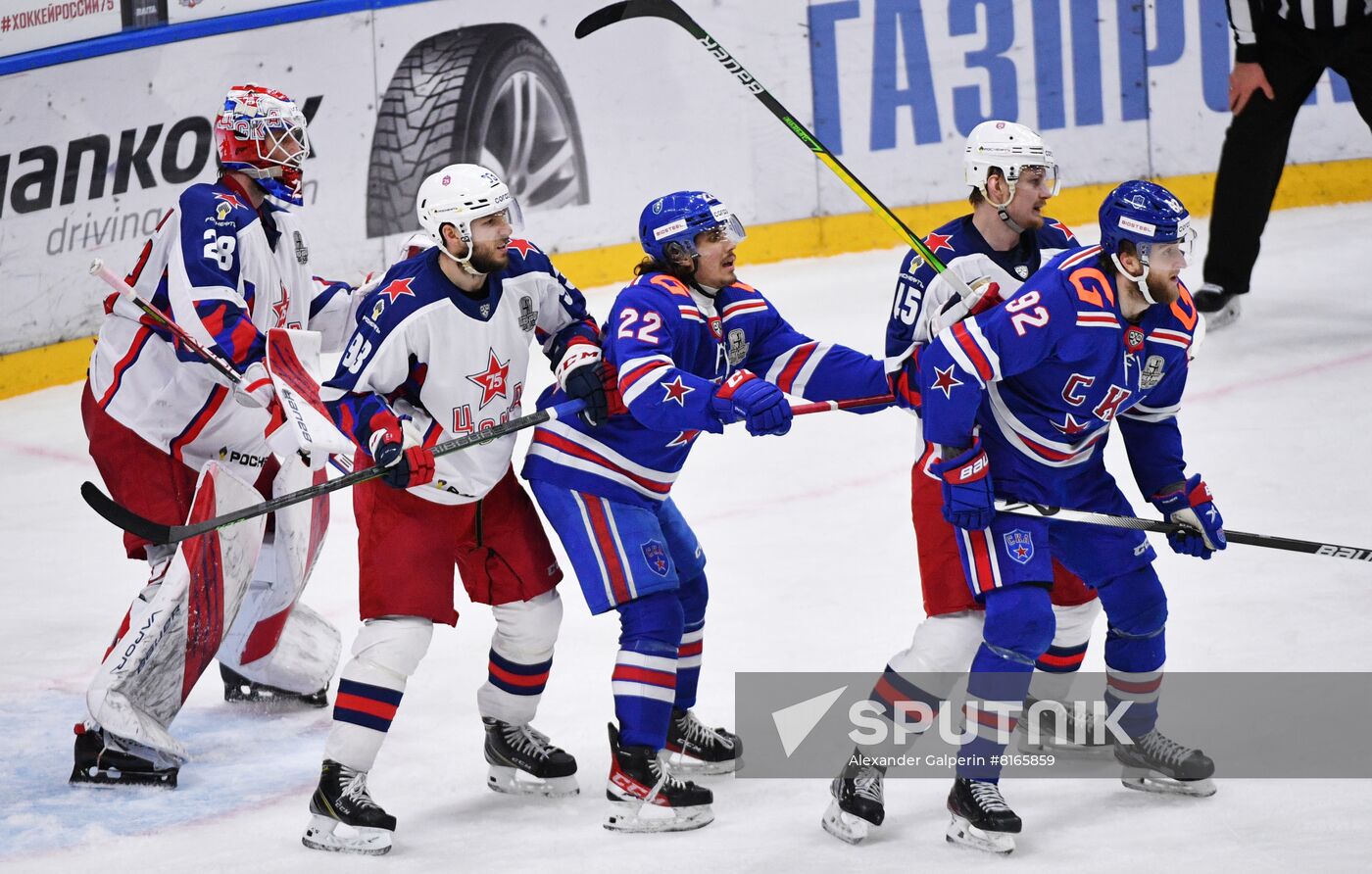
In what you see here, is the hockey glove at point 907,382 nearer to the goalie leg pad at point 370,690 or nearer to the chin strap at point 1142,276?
the chin strap at point 1142,276

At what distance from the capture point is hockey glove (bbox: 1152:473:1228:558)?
3492 millimetres

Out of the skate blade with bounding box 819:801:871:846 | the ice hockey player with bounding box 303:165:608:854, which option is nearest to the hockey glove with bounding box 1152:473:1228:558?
the skate blade with bounding box 819:801:871:846

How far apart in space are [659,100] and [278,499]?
13.3ft

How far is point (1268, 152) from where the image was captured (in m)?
6.19

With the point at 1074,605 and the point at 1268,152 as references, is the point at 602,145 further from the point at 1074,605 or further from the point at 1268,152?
the point at 1074,605

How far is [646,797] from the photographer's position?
3.49 meters

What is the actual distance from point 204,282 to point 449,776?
3.98 feet

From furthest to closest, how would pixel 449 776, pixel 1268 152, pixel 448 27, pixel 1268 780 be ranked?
pixel 448 27
pixel 1268 152
pixel 449 776
pixel 1268 780

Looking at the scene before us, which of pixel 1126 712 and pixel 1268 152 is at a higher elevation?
pixel 1268 152

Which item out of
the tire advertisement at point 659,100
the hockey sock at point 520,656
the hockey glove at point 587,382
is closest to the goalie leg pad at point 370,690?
the hockey sock at point 520,656

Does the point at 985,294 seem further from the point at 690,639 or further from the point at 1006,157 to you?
the point at 690,639

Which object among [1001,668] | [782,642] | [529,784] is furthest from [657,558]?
[782,642]

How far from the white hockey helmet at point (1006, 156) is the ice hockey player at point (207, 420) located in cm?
155

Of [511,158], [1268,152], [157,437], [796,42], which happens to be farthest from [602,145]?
[157,437]
